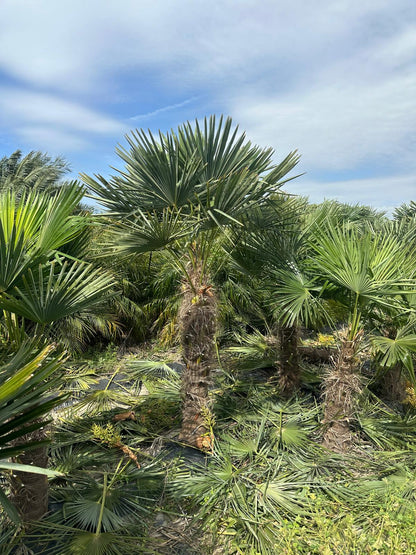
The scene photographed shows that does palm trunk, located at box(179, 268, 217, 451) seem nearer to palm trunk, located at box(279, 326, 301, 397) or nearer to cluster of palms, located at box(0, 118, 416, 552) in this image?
Answer: cluster of palms, located at box(0, 118, 416, 552)

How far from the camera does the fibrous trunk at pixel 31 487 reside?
2.56m

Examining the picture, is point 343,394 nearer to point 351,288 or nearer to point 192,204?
point 351,288

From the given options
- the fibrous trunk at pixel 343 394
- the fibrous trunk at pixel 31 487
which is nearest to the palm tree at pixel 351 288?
the fibrous trunk at pixel 343 394

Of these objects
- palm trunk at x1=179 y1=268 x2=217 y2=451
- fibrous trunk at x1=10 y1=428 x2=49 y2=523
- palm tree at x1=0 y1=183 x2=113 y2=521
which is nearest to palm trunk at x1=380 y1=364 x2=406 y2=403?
palm trunk at x1=179 y1=268 x2=217 y2=451

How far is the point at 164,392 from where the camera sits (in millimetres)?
4781

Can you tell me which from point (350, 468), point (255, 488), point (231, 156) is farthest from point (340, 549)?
point (231, 156)

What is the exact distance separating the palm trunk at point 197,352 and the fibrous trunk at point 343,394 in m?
1.21

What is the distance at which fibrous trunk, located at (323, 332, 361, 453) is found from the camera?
3.69 meters

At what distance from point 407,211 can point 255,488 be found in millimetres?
9156

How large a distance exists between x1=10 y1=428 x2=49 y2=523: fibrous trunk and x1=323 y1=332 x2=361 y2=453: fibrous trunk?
2.58 m

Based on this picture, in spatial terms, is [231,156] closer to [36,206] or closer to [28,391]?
[36,206]

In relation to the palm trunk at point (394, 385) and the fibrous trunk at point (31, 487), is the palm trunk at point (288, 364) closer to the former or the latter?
the palm trunk at point (394, 385)

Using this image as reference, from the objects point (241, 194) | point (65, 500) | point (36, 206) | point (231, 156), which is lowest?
point (65, 500)

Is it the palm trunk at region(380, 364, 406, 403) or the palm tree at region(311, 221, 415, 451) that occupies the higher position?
the palm tree at region(311, 221, 415, 451)
